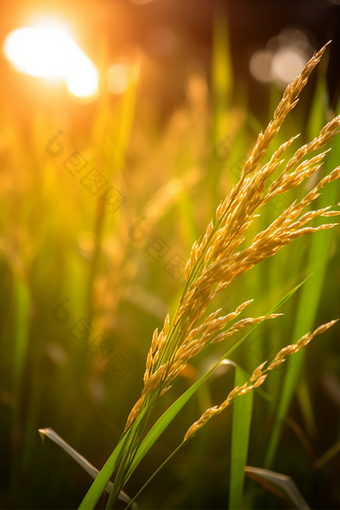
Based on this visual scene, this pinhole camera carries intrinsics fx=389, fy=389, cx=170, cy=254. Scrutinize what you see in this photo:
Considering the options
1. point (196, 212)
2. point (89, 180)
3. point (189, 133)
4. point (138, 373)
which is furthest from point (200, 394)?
point (189, 133)

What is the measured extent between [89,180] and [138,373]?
0.67m

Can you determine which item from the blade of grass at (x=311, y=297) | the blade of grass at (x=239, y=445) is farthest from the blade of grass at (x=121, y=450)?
the blade of grass at (x=311, y=297)

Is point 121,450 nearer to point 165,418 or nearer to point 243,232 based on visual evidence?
point 165,418

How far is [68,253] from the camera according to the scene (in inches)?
53.5

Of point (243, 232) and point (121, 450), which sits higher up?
point (243, 232)

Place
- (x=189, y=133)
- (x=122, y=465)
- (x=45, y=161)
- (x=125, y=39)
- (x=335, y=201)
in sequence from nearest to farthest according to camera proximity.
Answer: (x=122, y=465) < (x=335, y=201) < (x=45, y=161) < (x=189, y=133) < (x=125, y=39)

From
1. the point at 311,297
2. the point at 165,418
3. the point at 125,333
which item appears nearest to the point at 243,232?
the point at 165,418

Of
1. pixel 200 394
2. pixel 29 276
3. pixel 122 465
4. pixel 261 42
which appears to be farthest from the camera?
pixel 261 42

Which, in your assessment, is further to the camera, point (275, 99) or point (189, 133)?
point (189, 133)

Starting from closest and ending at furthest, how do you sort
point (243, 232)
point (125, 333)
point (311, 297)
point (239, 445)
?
point (243, 232), point (239, 445), point (311, 297), point (125, 333)

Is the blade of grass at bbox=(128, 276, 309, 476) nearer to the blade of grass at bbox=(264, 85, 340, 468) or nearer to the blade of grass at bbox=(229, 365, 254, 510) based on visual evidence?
the blade of grass at bbox=(229, 365, 254, 510)

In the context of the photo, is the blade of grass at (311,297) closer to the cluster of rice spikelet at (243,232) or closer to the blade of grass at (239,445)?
the blade of grass at (239,445)

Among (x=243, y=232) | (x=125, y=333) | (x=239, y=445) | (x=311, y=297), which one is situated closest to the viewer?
(x=243, y=232)

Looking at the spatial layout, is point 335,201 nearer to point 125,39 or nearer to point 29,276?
point 29,276
